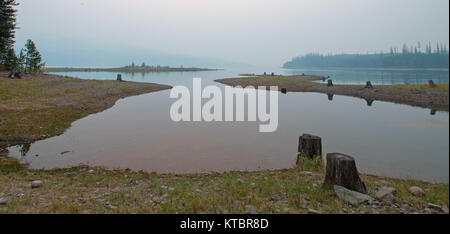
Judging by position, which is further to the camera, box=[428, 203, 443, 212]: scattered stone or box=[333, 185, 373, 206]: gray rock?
box=[333, 185, 373, 206]: gray rock

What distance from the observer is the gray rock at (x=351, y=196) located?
7062 millimetres

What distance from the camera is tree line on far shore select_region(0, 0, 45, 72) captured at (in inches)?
1857

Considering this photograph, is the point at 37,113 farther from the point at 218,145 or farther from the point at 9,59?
the point at 9,59

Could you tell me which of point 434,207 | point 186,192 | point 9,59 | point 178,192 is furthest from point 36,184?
point 9,59

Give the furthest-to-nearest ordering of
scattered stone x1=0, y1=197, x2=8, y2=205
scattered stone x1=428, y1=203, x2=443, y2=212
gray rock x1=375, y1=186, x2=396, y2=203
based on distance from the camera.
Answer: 1. scattered stone x1=0, y1=197, x2=8, y2=205
2. gray rock x1=375, y1=186, x2=396, y2=203
3. scattered stone x1=428, y1=203, x2=443, y2=212

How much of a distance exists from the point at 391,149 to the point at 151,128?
16.7 meters

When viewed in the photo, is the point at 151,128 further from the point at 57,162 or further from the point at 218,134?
the point at 57,162

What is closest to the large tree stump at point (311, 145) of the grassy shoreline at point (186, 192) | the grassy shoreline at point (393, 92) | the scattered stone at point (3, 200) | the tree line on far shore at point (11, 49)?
the grassy shoreline at point (186, 192)

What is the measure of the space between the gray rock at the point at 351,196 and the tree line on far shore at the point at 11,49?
198 ft

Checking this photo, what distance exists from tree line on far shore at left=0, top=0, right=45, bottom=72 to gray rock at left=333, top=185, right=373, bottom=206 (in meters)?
60.4

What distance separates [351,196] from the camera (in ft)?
23.9

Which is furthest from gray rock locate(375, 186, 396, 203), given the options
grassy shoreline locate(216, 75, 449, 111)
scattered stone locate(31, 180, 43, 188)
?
grassy shoreline locate(216, 75, 449, 111)

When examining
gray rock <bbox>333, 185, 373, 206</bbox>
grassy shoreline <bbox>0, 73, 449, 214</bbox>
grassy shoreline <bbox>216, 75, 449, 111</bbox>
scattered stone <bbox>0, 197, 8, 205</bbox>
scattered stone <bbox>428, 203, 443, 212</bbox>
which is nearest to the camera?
scattered stone <bbox>428, 203, 443, 212</bbox>

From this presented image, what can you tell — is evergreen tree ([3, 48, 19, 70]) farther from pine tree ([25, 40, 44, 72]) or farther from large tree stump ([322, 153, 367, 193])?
large tree stump ([322, 153, 367, 193])
